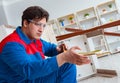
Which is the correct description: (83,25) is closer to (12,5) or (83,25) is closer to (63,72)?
(12,5)

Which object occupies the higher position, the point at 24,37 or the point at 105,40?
the point at 24,37

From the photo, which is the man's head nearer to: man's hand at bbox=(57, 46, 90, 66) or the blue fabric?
the blue fabric

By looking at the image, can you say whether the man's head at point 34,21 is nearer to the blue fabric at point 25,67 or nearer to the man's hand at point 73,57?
the blue fabric at point 25,67

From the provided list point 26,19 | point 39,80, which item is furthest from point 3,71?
point 26,19

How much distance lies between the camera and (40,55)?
157 cm

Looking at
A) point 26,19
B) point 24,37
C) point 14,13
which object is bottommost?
point 24,37

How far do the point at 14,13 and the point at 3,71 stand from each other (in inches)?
279

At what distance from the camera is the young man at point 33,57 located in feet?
4.01

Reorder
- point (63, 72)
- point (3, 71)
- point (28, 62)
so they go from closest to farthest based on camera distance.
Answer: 1. point (28, 62)
2. point (3, 71)
3. point (63, 72)

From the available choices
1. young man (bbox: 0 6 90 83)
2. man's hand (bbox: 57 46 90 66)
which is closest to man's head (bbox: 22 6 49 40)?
young man (bbox: 0 6 90 83)

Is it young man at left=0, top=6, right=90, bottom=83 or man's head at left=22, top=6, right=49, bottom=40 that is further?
man's head at left=22, top=6, right=49, bottom=40

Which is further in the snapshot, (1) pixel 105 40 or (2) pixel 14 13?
(2) pixel 14 13

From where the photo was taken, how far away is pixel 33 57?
4.81ft

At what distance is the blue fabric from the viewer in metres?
1.22
